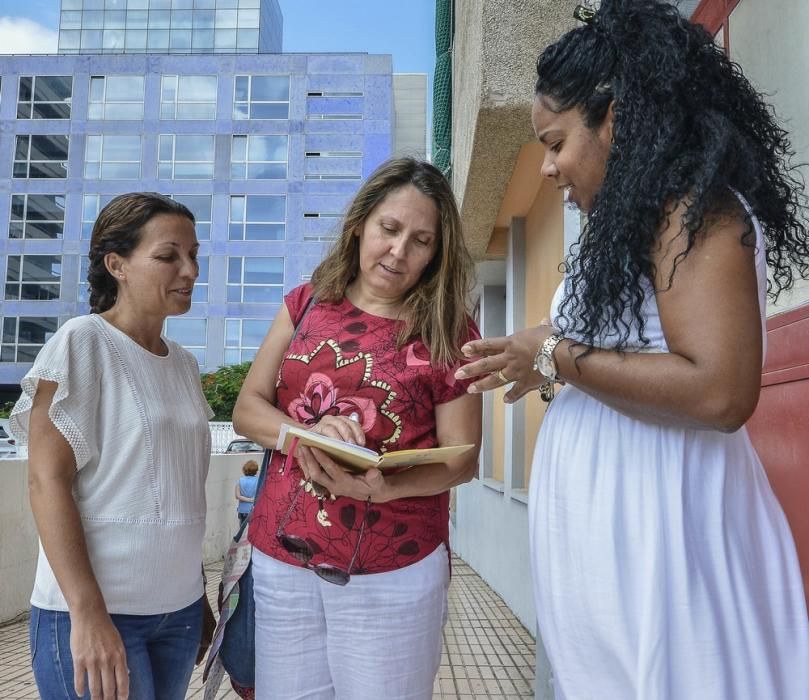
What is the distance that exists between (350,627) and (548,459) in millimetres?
679

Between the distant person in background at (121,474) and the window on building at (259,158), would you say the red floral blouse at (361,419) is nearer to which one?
the distant person in background at (121,474)

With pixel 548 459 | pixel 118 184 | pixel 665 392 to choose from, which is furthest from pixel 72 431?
pixel 118 184

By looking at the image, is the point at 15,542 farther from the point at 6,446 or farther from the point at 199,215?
the point at 199,215

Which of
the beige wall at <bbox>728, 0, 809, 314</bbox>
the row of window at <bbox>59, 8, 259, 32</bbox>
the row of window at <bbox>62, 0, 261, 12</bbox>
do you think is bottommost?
the beige wall at <bbox>728, 0, 809, 314</bbox>

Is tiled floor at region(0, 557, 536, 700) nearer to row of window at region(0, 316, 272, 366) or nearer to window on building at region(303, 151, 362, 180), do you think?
row of window at region(0, 316, 272, 366)

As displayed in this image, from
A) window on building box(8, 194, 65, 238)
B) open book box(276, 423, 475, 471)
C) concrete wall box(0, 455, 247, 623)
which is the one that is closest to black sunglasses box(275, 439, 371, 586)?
open book box(276, 423, 475, 471)

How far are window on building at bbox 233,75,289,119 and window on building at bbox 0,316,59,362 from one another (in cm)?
1251

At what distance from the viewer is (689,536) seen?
130 centimetres

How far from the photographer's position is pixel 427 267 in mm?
2193

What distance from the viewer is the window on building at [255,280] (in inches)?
1336

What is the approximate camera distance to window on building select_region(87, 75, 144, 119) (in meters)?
36.4

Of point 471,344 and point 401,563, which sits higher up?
point 471,344

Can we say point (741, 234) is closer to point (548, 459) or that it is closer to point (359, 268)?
point (548, 459)

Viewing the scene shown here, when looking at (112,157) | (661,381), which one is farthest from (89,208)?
(661,381)
